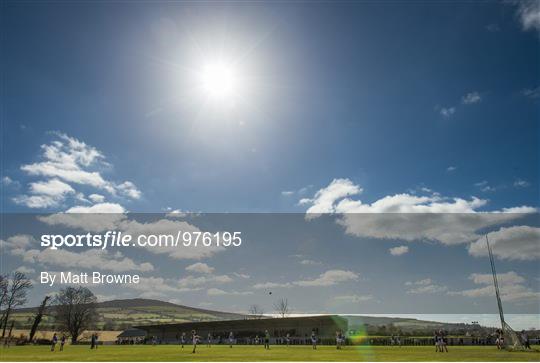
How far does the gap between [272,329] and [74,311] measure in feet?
177

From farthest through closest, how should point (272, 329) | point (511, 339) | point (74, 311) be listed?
point (74, 311)
point (272, 329)
point (511, 339)

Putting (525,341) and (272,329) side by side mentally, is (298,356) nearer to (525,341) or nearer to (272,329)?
(525,341)

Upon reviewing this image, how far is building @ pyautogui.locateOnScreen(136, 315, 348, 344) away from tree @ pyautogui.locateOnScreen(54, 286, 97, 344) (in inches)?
676

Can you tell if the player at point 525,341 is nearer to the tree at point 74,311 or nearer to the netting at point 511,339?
the netting at point 511,339

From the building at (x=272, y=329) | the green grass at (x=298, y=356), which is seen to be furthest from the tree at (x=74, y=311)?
the green grass at (x=298, y=356)

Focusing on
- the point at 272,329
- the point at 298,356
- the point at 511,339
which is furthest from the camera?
the point at 272,329

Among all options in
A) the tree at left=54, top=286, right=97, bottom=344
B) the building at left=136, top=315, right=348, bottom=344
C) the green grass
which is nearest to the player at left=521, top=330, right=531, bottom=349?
the green grass

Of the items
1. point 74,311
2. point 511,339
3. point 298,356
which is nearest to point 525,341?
point 511,339

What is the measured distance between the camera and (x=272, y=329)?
286ft

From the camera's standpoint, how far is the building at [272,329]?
75.9 metres

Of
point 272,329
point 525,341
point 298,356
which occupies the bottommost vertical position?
point 298,356

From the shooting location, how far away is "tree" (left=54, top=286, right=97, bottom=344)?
4267 inches

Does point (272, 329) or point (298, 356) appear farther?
point (272, 329)

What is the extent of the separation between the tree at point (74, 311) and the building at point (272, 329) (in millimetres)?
17172
